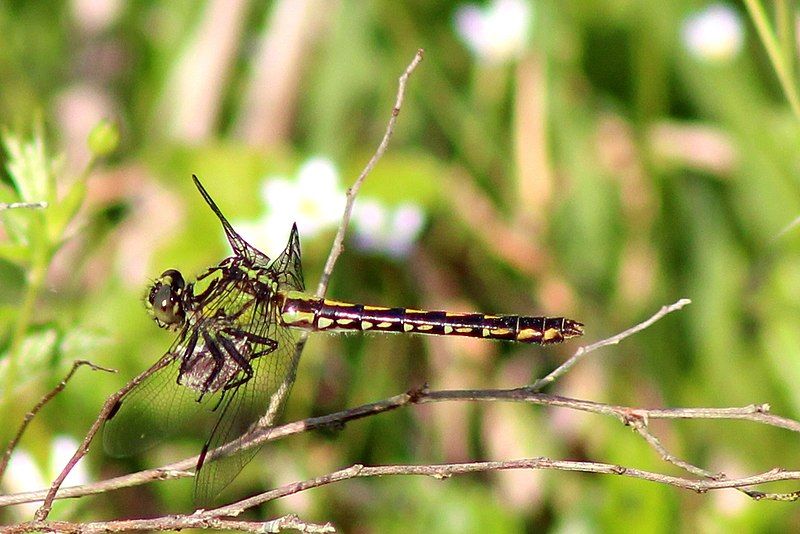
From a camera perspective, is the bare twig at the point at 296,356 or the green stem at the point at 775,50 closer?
the bare twig at the point at 296,356

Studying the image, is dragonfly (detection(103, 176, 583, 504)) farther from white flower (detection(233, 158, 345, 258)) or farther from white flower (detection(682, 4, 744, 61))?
white flower (detection(682, 4, 744, 61))

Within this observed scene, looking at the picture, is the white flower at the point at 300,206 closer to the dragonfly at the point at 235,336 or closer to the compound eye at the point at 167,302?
the dragonfly at the point at 235,336

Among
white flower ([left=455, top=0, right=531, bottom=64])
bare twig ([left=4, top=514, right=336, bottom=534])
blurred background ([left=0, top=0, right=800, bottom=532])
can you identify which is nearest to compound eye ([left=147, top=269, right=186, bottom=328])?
bare twig ([left=4, top=514, right=336, bottom=534])

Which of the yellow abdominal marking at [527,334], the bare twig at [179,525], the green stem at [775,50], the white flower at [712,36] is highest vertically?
the white flower at [712,36]

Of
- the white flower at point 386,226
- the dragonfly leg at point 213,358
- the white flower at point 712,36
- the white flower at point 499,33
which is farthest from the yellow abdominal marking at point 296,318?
the white flower at point 712,36

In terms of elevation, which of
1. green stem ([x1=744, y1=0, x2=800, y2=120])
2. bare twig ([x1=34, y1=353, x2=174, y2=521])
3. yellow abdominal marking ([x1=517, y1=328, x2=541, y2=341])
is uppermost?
green stem ([x1=744, y1=0, x2=800, y2=120])

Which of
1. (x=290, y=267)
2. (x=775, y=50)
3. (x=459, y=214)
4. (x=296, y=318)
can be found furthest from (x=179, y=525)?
(x=459, y=214)

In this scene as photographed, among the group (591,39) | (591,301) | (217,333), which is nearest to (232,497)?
(217,333)
